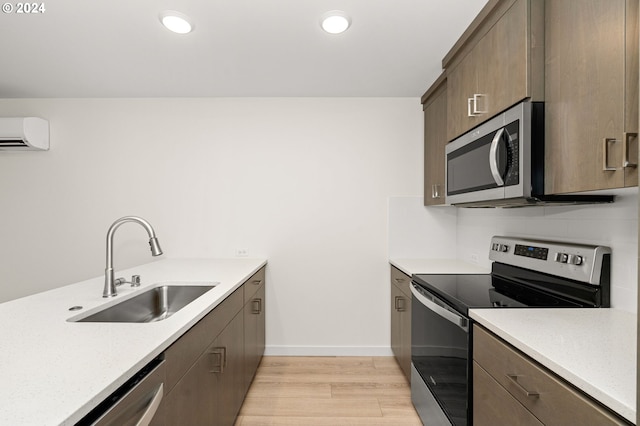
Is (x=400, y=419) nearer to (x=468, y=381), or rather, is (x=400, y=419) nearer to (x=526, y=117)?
(x=468, y=381)

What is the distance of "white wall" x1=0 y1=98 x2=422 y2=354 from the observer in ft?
9.88

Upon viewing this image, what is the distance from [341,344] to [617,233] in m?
2.20

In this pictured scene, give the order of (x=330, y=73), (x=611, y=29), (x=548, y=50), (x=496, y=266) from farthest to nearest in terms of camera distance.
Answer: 1. (x=330, y=73)
2. (x=496, y=266)
3. (x=548, y=50)
4. (x=611, y=29)

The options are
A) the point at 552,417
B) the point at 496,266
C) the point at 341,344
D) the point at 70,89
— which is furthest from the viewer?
the point at 341,344

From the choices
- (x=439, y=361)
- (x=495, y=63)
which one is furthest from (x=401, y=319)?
(x=495, y=63)

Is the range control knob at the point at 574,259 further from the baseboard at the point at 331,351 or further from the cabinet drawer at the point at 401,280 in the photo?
the baseboard at the point at 331,351

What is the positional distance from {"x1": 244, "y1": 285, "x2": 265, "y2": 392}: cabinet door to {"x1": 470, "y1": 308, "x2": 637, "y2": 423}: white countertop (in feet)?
4.88

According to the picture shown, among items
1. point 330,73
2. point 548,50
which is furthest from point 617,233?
point 330,73

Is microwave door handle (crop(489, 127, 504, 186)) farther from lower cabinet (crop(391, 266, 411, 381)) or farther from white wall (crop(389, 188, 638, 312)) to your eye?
lower cabinet (crop(391, 266, 411, 381))

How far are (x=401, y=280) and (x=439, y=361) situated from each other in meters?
0.91

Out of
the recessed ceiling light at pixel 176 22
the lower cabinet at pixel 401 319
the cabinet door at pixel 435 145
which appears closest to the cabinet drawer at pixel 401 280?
the lower cabinet at pixel 401 319

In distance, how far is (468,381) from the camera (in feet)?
4.48

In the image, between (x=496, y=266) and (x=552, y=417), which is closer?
(x=552, y=417)

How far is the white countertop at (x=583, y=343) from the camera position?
758 millimetres
